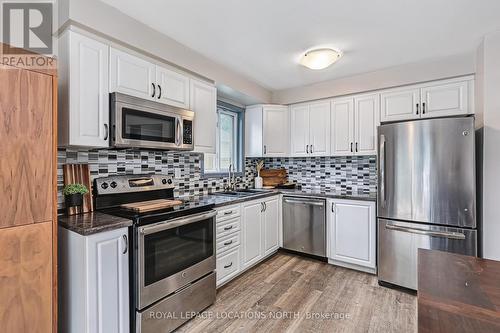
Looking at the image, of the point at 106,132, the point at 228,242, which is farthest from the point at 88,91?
the point at 228,242

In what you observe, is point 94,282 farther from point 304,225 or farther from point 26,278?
point 304,225

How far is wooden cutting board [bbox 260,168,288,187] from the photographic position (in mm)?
4033

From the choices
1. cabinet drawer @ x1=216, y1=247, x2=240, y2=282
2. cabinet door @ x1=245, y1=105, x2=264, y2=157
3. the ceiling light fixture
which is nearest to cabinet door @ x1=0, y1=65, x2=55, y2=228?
cabinet drawer @ x1=216, y1=247, x2=240, y2=282

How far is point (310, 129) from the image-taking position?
11.9 ft

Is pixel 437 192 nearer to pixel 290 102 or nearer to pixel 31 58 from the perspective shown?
pixel 290 102

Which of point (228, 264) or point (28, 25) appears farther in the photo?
point (228, 264)

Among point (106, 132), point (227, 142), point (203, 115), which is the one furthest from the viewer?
point (227, 142)

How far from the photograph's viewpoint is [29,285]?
51.5 inches

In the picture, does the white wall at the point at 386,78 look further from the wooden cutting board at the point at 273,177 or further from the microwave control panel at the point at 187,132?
the microwave control panel at the point at 187,132

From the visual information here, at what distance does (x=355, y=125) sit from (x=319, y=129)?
1.60ft

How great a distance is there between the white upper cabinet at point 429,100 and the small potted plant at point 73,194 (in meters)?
3.21

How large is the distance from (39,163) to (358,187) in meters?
3.44

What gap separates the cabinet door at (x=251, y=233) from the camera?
2.85m

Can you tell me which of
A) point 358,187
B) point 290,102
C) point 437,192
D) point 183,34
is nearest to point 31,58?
point 183,34
